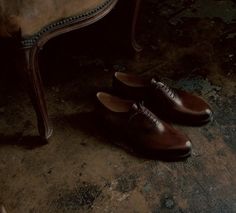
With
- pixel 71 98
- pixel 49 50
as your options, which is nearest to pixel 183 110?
pixel 71 98

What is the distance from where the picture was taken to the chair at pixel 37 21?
1.03 metres

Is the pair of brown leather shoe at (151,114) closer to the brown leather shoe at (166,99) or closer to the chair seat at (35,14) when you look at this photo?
the brown leather shoe at (166,99)

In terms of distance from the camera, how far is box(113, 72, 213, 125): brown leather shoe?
137 centimetres

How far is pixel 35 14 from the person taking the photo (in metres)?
1.06

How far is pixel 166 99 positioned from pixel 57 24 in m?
0.45

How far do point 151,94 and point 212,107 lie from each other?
0.25m

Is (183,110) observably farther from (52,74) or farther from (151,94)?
(52,74)

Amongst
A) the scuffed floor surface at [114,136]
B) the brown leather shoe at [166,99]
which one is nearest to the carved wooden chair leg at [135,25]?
the scuffed floor surface at [114,136]

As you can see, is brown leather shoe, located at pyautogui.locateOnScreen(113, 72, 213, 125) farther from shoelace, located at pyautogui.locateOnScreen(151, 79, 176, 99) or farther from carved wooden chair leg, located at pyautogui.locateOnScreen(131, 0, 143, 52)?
carved wooden chair leg, located at pyautogui.locateOnScreen(131, 0, 143, 52)

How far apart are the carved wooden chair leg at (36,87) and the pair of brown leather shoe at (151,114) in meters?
0.19

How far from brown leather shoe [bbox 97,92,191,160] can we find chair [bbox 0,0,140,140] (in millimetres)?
253

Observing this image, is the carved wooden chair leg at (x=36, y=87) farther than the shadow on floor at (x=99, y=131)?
No

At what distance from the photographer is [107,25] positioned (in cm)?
181

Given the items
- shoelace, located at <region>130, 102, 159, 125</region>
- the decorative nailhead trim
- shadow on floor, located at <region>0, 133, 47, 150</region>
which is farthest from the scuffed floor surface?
the decorative nailhead trim
